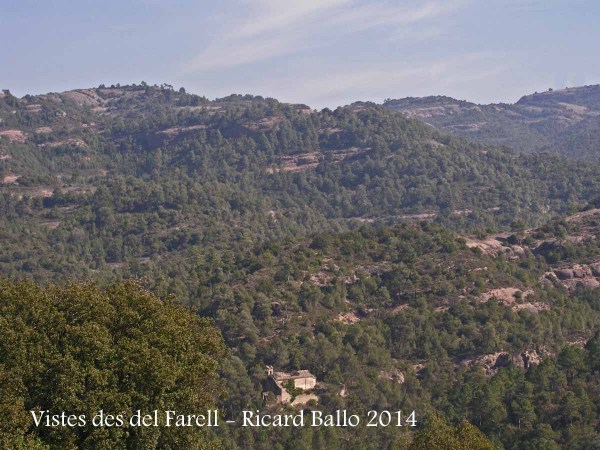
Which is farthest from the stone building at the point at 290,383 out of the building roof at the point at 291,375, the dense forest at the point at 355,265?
the dense forest at the point at 355,265

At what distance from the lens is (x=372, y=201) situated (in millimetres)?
137000

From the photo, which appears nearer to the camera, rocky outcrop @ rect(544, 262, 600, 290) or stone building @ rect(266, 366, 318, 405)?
stone building @ rect(266, 366, 318, 405)

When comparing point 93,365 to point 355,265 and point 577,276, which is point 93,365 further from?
point 577,276

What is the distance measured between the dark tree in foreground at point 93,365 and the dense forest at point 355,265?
0.67 ft

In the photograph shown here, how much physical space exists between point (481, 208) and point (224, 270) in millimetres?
66341

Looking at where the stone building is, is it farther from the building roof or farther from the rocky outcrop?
the rocky outcrop

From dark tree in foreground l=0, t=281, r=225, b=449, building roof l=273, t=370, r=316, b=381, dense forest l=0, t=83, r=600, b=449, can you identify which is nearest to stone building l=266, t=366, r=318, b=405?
building roof l=273, t=370, r=316, b=381

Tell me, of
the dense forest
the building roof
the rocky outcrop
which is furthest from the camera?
the rocky outcrop

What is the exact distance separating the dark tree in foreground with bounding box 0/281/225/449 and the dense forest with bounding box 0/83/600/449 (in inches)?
8.1

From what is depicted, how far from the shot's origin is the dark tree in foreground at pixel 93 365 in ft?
71.2

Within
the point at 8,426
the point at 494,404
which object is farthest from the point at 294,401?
the point at 8,426

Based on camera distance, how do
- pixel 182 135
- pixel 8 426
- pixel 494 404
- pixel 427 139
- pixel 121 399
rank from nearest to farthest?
pixel 8 426, pixel 121 399, pixel 494 404, pixel 427 139, pixel 182 135

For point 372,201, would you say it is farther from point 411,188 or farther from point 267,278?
point 267,278

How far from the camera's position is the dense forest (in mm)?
39875
